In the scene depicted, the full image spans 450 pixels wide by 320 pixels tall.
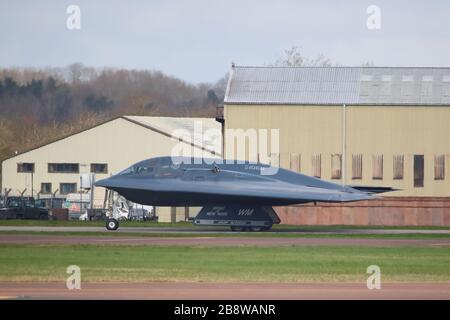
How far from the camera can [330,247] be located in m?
39.2

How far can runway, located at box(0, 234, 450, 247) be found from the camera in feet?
133

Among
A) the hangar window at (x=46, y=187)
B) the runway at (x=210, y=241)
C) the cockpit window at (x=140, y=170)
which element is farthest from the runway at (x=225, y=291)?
the hangar window at (x=46, y=187)

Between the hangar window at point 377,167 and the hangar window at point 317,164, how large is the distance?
3.51 m

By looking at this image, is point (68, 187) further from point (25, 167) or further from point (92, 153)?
point (25, 167)

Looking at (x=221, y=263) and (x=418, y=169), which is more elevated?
(x=418, y=169)

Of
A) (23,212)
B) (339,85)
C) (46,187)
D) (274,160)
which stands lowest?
(23,212)

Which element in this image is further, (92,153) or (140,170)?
(92,153)

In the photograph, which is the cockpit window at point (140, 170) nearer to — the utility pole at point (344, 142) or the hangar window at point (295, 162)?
the hangar window at point (295, 162)

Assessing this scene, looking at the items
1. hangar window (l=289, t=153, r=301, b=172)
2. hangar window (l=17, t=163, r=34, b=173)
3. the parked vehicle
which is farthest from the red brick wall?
hangar window (l=17, t=163, r=34, b=173)

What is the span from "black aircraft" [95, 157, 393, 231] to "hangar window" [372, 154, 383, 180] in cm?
1382

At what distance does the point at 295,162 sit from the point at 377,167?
211 inches

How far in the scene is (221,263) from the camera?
106ft

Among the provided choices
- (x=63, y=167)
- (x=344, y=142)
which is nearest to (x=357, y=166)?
(x=344, y=142)

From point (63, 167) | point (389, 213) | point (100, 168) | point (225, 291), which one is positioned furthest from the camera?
point (63, 167)
